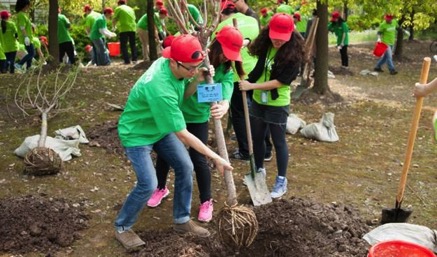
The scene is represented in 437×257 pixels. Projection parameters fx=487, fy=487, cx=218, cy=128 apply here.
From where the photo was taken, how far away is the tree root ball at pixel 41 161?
14.7 feet

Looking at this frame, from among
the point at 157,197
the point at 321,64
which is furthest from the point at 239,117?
the point at 321,64

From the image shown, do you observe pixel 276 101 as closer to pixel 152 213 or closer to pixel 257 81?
pixel 257 81

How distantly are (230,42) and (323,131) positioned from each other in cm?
311

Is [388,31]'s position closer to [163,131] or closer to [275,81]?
[275,81]

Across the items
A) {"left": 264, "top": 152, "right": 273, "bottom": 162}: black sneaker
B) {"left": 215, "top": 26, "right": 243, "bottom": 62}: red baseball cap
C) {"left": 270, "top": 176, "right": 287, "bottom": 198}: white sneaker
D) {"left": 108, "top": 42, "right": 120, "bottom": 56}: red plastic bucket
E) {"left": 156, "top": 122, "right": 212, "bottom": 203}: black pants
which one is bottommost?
{"left": 108, "top": 42, "right": 120, "bottom": 56}: red plastic bucket

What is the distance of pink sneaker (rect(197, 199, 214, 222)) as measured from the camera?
3.86 meters

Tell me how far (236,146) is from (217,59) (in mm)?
2273

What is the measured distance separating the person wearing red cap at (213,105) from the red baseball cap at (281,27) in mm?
464

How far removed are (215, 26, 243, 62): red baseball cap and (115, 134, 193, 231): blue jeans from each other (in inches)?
26.7

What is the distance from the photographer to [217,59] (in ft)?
11.5

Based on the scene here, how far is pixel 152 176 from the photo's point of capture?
323 cm

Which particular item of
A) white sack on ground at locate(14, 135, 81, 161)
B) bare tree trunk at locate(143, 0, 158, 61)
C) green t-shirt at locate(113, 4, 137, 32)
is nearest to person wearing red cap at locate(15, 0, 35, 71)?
green t-shirt at locate(113, 4, 137, 32)

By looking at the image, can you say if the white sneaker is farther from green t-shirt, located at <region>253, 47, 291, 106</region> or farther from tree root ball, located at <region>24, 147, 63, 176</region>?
tree root ball, located at <region>24, 147, 63, 176</region>

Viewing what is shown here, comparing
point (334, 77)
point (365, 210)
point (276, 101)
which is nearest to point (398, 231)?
point (365, 210)
